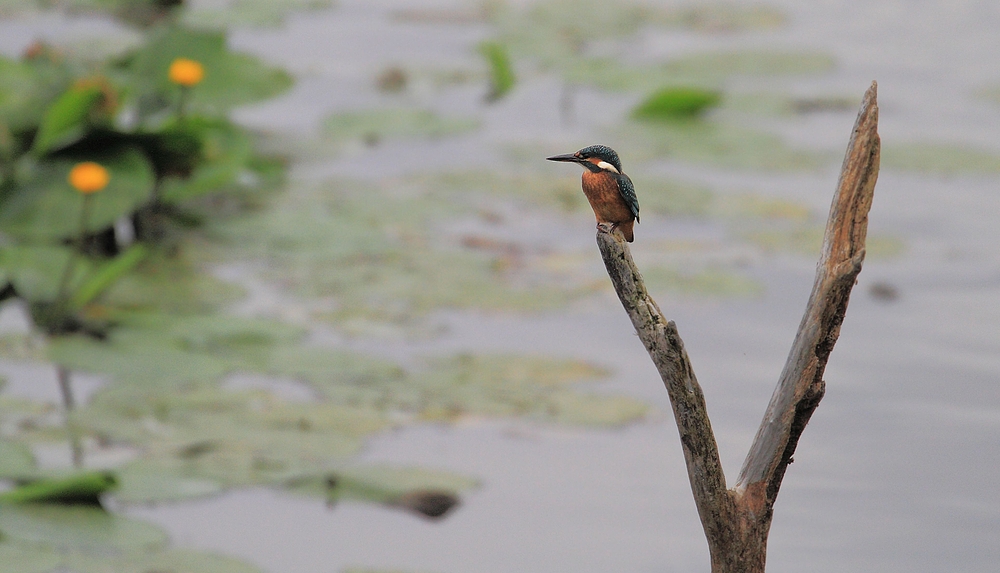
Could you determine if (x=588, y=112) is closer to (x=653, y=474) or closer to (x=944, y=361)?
(x=944, y=361)

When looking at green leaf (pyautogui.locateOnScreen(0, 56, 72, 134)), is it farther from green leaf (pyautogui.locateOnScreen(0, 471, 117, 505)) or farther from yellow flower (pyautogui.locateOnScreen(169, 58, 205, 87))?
green leaf (pyautogui.locateOnScreen(0, 471, 117, 505))

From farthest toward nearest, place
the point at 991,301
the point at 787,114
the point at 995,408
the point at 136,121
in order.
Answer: the point at 787,114, the point at 136,121, the point at 991,301, the point at 995,408

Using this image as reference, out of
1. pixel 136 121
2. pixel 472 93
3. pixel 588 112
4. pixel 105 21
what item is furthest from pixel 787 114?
pixel 105 21

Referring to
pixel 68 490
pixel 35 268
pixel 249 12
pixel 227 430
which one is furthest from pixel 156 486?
pixel 249 12

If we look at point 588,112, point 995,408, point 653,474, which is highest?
point 588,112

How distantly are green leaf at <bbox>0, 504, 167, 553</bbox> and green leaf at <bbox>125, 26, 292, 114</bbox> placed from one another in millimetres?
2583

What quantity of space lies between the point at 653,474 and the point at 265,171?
300 centimetres

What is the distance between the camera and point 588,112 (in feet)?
23.1

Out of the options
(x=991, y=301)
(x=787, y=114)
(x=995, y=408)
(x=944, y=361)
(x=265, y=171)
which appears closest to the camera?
(x=995, y=408)

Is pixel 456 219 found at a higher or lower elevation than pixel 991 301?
higher

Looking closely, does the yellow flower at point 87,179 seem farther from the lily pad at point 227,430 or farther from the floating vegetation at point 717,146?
the floating vegetation at point 717,146

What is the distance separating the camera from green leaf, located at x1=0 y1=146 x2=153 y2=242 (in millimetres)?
4598

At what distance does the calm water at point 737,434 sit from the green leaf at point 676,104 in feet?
0.72

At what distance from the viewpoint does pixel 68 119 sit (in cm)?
469
